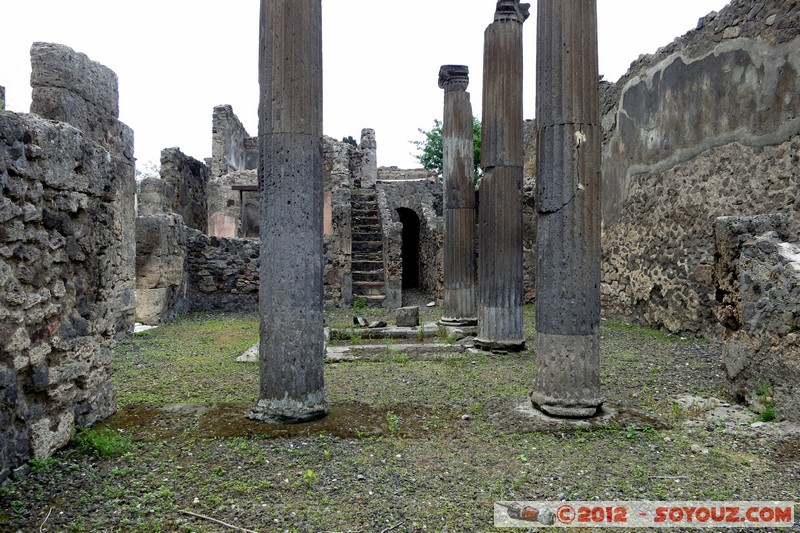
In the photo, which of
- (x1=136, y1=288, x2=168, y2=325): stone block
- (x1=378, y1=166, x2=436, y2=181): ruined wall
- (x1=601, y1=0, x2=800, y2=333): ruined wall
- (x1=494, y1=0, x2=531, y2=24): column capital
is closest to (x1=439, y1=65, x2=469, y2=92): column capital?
(x1=494, y1=0, x2=531, y2=24): column capital

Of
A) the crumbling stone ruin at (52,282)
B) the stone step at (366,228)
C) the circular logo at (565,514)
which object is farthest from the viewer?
the stone step at (366,228)

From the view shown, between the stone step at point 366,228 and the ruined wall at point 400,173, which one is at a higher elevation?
the ruined wall at point 400,173

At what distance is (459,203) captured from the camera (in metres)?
9.10

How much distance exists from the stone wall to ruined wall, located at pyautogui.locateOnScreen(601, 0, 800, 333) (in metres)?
1.93

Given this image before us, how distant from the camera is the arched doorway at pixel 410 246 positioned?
2034cm

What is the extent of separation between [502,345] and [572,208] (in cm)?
330

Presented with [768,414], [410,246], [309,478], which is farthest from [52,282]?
[410,246]

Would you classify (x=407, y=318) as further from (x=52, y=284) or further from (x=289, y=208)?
(x=52, y=284)

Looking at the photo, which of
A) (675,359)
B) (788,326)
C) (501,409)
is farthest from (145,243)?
(788,326)

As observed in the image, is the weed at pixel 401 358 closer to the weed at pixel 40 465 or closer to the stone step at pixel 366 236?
the weed at pixel 40 465

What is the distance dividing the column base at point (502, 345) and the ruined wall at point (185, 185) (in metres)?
8.90

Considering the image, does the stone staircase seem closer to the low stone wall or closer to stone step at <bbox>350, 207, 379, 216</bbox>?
stone step at <bbox>350, 207, 379, 216</bbox>

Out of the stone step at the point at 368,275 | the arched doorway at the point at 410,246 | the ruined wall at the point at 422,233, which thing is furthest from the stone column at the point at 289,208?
the arched doorway at the point at 410,246

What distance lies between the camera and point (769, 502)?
286cm
